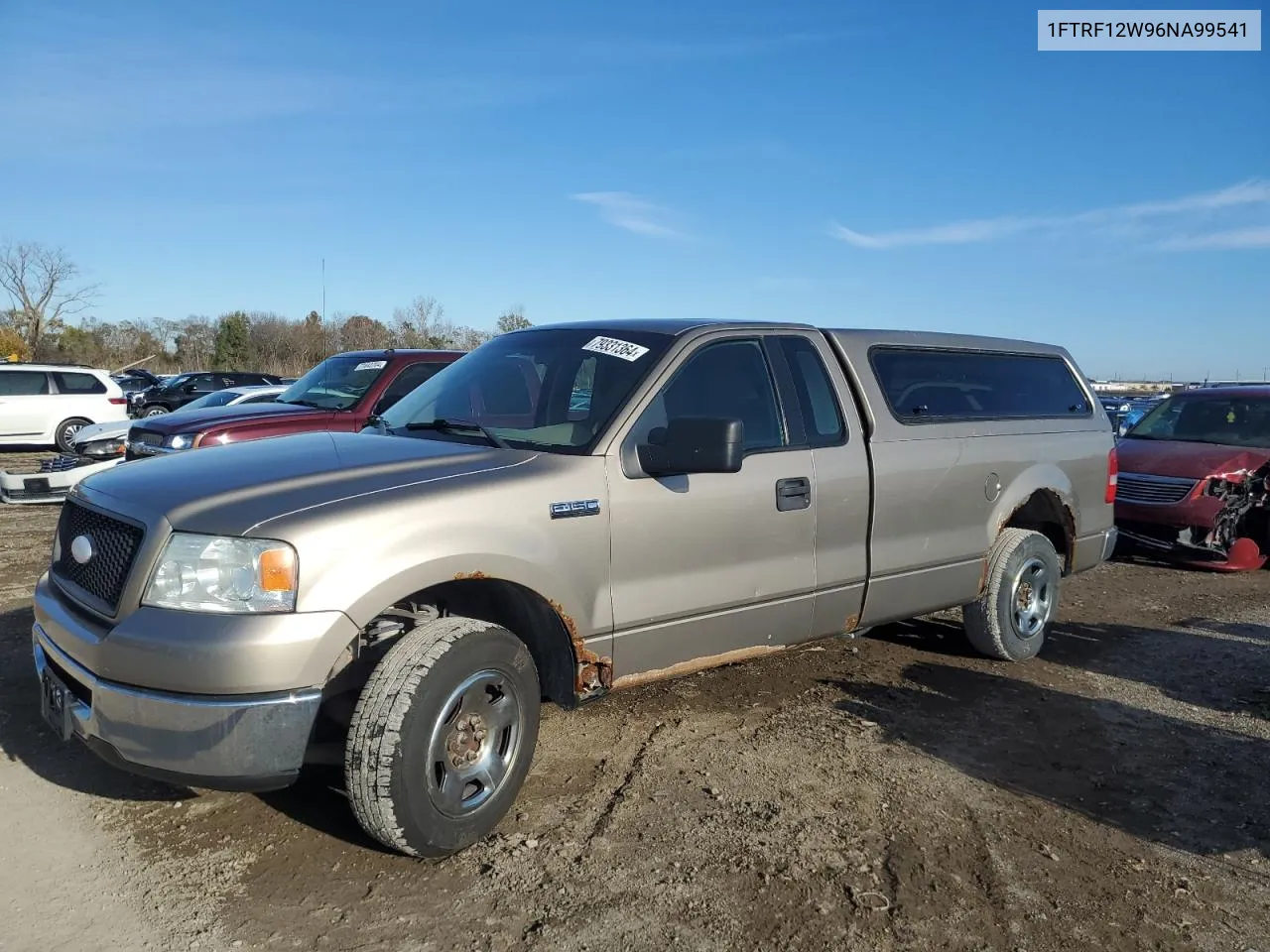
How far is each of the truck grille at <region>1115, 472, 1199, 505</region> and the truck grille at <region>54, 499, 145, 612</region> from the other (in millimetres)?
8023

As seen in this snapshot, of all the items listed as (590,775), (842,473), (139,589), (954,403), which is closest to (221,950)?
(139,589)

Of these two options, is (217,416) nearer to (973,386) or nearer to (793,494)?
(793,494)

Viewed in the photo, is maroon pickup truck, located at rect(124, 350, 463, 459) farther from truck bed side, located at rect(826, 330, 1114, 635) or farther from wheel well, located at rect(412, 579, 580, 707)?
truck bed side, located at rect(826, 330, 1114, 635)

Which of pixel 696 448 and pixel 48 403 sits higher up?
pixel 48 403

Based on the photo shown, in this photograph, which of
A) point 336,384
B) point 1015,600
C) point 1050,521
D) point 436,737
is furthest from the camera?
point 336,384

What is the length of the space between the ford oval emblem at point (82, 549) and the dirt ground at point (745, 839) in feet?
3.28

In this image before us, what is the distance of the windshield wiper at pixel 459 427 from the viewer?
3.91m

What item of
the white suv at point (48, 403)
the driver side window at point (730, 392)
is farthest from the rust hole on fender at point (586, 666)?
the white suv at point (48, 403)

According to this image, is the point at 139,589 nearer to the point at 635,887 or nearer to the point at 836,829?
the point at 635,887

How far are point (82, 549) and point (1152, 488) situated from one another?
867 centimetres

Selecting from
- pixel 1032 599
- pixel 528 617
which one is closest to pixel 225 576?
pixel 528 617

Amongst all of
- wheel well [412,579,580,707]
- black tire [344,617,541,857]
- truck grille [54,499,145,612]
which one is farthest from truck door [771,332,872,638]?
truck grille [54,499,145,612]

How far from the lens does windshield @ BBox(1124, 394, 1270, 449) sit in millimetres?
9172

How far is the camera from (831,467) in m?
4.42
